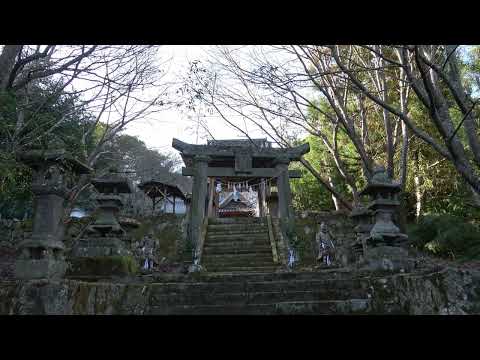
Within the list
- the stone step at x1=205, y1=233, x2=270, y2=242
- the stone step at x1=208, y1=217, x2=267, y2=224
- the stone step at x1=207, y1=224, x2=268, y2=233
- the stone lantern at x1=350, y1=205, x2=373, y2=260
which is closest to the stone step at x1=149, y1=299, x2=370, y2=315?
the stone lantern at x1=350, y1=205, x2=373, y2=260

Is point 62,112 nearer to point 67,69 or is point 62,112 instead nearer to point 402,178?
point 67,69

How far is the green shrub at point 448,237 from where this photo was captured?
34.0ft

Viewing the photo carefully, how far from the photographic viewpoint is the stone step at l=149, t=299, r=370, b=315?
5.19m

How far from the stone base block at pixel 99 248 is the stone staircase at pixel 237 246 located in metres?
3.60

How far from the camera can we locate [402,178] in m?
9.60

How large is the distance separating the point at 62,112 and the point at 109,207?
7.47 feet

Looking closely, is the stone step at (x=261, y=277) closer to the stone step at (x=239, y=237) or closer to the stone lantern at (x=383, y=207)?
the stone lantern at (x=383, y=207)

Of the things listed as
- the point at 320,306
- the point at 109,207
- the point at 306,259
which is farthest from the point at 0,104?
the point at 306,259

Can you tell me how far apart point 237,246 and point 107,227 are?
17.8ft

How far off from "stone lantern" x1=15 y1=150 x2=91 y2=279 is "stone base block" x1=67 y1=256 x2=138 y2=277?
633 mm

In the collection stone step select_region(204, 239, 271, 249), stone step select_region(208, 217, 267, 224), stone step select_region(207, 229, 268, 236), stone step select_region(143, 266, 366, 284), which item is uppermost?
stone step select_region(208, 217, 267, 224)

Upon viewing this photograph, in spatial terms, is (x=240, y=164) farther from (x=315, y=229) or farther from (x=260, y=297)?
(x=260, y=297)

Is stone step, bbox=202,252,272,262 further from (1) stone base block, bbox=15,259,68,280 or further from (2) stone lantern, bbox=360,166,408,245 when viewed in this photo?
(1) stone base block, bbox=15,259,68,280

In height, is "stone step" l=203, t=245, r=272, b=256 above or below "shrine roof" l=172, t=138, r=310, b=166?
below
